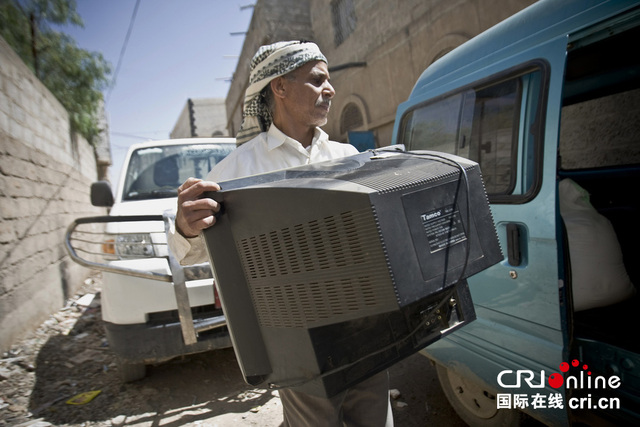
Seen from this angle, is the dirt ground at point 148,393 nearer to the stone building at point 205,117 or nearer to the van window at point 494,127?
the van window at point 494,127

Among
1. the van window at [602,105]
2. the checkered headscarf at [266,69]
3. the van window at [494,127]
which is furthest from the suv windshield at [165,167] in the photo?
the van window at [602,105]

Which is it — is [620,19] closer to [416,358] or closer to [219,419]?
[416,358]

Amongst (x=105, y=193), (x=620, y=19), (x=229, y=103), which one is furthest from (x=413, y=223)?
(x=229, y=103)

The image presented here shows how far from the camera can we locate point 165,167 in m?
3.98

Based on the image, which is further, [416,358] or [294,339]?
[416,358]

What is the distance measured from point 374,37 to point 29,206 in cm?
827

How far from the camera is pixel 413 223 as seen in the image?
85 cm

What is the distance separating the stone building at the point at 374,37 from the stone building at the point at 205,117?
14622 mm

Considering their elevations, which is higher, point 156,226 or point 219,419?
point 156,226

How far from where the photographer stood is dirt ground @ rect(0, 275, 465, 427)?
104 inches

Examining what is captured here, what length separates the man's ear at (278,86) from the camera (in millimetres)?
1428

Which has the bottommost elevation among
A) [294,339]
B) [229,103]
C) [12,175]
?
[294,339]

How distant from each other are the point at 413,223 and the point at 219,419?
98.2 inches

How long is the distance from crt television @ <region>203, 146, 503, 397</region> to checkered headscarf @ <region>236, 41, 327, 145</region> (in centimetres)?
53
